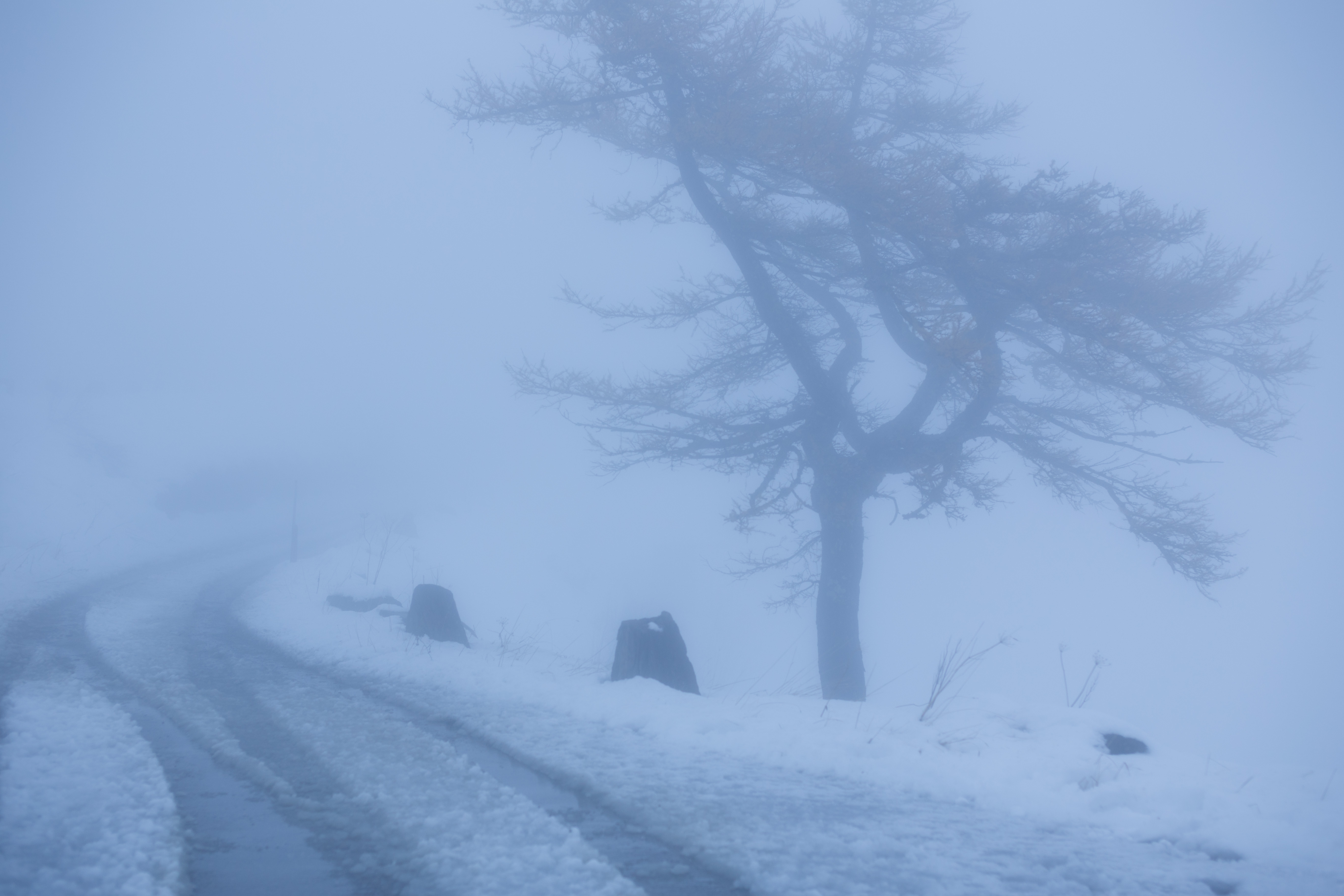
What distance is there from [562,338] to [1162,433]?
81587 mm

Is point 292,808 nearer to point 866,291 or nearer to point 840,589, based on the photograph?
point 840,589

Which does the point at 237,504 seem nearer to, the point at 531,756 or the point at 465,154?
the point at 465,154

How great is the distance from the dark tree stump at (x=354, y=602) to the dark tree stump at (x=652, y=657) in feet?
27.9

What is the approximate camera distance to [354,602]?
588 inches

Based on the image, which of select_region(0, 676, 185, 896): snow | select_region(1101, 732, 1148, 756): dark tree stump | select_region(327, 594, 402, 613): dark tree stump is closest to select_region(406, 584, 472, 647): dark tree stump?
select_region(0, 676, 185, 896): snow

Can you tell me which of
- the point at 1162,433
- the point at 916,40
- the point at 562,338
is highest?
the point at 562,338

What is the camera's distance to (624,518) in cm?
5184

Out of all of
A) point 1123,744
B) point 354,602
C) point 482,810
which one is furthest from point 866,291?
point 354,602

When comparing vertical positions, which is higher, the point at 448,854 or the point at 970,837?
the point at 970,837

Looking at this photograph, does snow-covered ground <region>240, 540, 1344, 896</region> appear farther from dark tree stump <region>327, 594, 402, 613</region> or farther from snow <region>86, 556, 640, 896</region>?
dark tree stump <region>327, 594, 402, 613</region>

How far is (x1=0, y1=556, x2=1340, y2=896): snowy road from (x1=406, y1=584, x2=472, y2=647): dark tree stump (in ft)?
10.2

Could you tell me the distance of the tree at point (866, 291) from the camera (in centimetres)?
750

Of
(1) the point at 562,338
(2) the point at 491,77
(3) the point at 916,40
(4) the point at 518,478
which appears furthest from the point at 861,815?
(1) the point at 562,338

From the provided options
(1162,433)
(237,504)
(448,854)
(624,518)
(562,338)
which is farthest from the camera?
(562,338)
